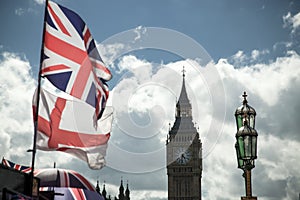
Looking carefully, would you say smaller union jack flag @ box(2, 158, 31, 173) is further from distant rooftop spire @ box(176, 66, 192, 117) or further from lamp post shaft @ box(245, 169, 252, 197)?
distant rooftop spire @ box(176, 66, 192, 117)

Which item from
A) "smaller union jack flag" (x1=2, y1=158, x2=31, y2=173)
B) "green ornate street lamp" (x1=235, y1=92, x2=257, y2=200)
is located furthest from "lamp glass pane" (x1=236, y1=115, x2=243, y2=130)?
"smaller union jack flag" (x1=2, y1=158, x2=31, y2=173)

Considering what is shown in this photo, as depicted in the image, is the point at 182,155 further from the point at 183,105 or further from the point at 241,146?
the point at 241,146

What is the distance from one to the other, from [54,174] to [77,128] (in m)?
9.62

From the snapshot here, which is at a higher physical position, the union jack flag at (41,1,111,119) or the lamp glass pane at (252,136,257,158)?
the union jack flag at (41,1,111,119)

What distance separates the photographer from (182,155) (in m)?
134

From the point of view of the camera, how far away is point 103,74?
533 inches

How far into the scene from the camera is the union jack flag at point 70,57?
39.0 ft

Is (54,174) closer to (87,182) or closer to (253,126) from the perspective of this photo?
(87,182)

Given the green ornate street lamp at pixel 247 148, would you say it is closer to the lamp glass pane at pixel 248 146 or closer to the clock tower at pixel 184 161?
the lamp glass pane at pixel 248 146

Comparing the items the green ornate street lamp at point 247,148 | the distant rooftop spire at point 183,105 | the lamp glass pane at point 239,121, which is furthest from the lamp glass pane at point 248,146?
the distant rooftop spire at point 183,105

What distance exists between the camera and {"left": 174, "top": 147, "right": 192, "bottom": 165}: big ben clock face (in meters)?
132

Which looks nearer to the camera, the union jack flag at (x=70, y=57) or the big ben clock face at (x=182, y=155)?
the union jack flag at (x=70, y=57)

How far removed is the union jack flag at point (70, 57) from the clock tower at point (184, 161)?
11688 cm

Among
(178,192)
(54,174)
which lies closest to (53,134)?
(54,174)
